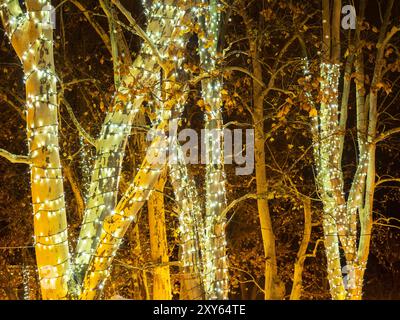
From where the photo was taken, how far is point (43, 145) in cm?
526

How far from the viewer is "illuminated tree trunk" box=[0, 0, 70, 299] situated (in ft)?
17.1

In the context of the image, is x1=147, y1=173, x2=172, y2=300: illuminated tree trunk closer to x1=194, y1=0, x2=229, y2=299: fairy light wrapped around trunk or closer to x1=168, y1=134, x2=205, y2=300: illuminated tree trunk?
x1=194, y1=0, x2=229, y2=299: fairy light wrapped around trunk

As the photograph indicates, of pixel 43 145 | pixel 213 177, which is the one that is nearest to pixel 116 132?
pixel 43 145

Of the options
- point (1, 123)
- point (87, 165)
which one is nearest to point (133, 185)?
point (87, 165)

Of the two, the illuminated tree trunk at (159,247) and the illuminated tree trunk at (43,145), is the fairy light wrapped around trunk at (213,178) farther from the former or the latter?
the illuminated tree trunk at (159,247)

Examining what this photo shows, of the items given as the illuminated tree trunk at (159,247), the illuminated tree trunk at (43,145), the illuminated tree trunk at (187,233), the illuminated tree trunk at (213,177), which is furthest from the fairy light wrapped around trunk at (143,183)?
the illuminated tree trunk at (159,247)

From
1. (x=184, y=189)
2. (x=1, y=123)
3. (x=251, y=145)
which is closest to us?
(x=184, y=189)

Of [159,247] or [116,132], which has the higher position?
[116,132]

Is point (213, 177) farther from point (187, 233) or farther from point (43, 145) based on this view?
point (43, 145)
